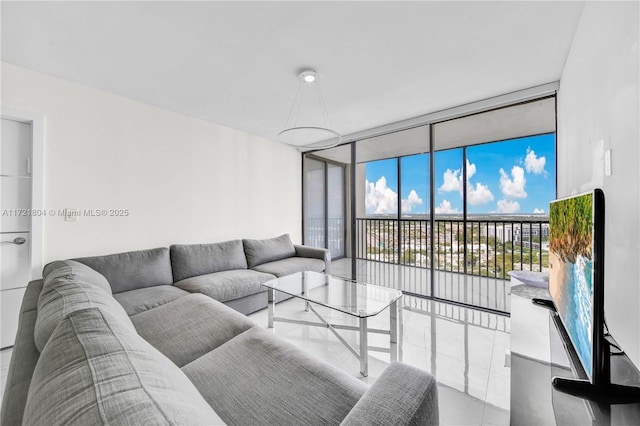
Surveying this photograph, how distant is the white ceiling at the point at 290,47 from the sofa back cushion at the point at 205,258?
1.68 meters

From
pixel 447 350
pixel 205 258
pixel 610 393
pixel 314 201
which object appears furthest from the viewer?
pixel 314 201

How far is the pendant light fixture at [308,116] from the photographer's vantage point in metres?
2.49

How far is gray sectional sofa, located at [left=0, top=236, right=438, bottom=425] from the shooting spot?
577mm

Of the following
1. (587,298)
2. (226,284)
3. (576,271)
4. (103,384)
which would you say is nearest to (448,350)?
(576,271)

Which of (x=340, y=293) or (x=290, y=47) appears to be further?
(x=340, y=293)

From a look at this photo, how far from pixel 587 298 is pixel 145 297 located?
2.80 m

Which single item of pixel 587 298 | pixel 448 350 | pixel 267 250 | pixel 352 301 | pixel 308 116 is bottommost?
pixel 448 350

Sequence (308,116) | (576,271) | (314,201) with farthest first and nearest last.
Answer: (314,201) → (308,116) → (576,271)

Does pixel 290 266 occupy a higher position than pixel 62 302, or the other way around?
pixel 62 302

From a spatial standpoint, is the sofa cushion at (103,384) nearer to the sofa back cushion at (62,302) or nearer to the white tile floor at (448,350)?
the sofa back cushion at (62,302)

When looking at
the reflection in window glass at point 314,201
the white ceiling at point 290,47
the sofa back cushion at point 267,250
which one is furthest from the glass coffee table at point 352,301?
the reflection in window glass at point 314,201

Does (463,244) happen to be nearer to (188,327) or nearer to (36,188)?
(188,327)

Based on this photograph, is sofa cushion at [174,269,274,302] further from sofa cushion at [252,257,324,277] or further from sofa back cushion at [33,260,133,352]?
sofa back cushion at [33,260,133,352]

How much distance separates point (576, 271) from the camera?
0.97 meters
